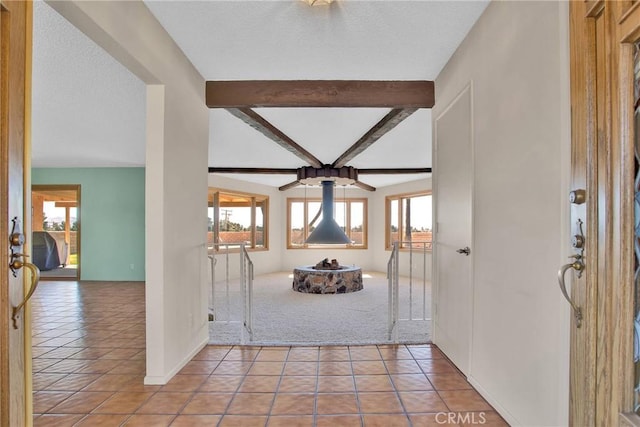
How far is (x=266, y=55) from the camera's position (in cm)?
255

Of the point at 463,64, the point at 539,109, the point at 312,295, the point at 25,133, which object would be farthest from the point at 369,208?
the point at 25,133

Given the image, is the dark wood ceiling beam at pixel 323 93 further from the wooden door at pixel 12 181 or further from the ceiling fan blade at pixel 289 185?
the ceiling fan blade at pixel 289 185

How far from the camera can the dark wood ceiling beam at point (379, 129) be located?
331 cm

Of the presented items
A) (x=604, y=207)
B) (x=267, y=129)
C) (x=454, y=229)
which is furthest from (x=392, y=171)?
(x=604, y=207)

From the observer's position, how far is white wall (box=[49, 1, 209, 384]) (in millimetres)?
1871

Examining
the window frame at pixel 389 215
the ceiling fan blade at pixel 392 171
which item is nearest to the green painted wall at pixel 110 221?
the ceiling fan blade at pixel 392 171

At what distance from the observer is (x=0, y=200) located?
106 centimetres

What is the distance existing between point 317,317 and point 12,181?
3869mm

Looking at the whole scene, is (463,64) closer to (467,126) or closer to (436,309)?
(467,126)

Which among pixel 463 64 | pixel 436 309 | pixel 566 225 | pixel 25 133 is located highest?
pixel 463 64

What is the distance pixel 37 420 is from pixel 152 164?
155cm

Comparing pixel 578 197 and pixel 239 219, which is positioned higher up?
pixel 578 197

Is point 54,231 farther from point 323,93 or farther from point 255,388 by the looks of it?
point 255,388

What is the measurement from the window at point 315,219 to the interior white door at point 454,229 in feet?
20.4
